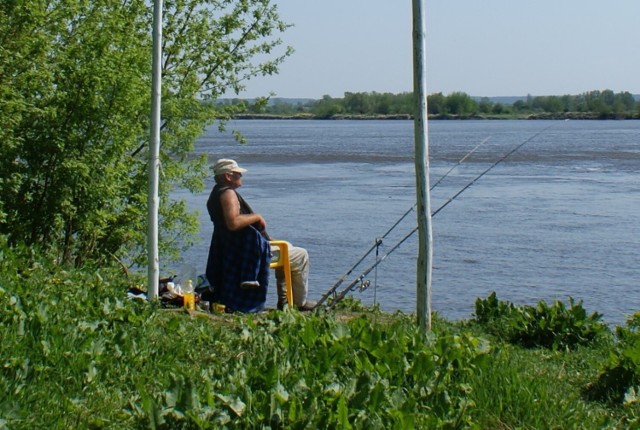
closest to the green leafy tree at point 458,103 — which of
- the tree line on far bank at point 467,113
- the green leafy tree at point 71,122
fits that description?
the tree line on far bank at point 467,113

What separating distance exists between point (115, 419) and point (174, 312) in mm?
2889

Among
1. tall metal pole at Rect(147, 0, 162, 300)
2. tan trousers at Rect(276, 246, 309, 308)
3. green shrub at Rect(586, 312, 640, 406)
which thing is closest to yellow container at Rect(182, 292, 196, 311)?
tall metal pole at Rect(147, 0, 162, 300)

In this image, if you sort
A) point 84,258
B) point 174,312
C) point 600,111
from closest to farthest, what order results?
1. point 174,312
2. point 84,258
3. point 600,111

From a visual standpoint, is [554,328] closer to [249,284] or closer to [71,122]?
[249,284]

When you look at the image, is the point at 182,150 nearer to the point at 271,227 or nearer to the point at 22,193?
the point at 22,193

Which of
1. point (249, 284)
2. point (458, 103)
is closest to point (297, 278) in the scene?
point (249, 284)

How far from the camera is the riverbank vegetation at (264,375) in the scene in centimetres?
Answer: 477

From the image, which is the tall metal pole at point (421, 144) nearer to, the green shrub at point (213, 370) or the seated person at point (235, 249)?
the green shrub at point (213, 370)

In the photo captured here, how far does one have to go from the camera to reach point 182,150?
41.2 feet

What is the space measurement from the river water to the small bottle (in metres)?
2.17

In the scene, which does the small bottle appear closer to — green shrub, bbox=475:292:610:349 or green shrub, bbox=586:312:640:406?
green shrub, bbox=475:292:610:349

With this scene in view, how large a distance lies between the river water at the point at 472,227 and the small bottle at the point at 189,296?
7.13ft

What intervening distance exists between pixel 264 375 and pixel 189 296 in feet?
10.8

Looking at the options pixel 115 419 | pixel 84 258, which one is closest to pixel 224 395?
pixel 115 419
